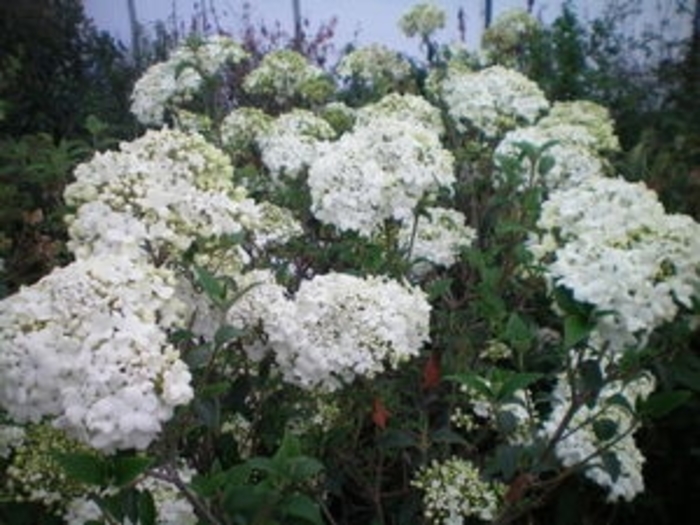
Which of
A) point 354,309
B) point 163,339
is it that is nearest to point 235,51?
point 354,309

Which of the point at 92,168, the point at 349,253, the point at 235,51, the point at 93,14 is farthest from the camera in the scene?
the point at 93,14

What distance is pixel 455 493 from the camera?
1701 millimetres

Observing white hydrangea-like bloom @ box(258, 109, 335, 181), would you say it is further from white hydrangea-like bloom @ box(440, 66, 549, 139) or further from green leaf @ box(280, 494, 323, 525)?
green leaf @ box(280, 494, 323, 525)

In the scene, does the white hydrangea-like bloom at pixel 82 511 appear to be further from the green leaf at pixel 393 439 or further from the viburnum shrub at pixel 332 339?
the green leaf at pixel 393 439

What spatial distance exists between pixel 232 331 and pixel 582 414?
901mm

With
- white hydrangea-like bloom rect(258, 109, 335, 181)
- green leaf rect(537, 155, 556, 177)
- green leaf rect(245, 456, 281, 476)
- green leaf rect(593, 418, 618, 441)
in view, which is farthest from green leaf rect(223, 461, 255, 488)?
white hydrangea-like bloom rect(258, 109, 335, 181)

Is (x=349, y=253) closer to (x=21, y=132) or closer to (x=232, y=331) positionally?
(x=232, y=331)

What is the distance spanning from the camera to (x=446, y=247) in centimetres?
236

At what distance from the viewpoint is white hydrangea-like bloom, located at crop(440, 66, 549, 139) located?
2.89m

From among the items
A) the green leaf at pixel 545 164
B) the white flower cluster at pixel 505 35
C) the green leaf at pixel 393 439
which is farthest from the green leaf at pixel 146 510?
the white flower cluster at pixel 505 35

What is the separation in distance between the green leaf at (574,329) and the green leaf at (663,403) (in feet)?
0.86

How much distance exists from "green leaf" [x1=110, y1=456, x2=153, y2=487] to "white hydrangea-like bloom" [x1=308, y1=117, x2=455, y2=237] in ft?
2.95

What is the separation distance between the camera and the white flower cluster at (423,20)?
407cm

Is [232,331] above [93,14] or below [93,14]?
below
